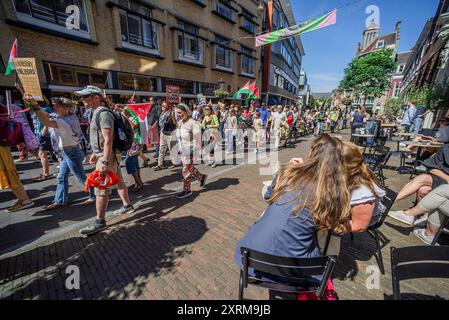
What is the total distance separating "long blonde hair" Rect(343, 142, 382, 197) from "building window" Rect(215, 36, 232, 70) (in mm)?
18051

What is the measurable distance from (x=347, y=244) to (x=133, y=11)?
14.2 meters

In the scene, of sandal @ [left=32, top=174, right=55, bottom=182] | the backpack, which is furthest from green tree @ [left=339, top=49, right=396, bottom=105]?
sandal @ [left=32, top=174, right=55, bottom=182]

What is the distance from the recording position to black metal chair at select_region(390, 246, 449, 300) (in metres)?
1.34

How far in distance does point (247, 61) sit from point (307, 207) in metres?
23.2

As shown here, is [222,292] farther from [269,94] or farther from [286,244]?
[269,94]

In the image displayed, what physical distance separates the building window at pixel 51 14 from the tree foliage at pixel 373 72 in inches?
1536

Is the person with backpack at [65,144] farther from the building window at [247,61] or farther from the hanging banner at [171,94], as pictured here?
the building window at [247,61]

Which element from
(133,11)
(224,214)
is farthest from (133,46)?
(224,214)

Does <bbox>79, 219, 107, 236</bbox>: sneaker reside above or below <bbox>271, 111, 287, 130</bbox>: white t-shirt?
below

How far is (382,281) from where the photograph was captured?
2271 mm

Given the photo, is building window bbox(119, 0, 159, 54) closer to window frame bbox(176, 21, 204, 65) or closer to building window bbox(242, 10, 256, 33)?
window frame bbox(176, 21, 204, 65)

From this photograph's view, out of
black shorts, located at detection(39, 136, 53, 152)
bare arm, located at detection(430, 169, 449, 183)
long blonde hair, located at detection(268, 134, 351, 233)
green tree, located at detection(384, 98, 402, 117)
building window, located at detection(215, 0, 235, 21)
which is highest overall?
building window, located at detection(215, 0, 235, 21)

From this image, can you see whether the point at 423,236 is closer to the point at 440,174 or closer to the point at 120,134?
the point at 440,174

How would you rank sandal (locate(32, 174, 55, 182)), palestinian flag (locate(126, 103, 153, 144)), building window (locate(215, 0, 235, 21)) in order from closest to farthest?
1. sandal (locate(32, 174, 55, 182))
2. palestinian flag (locate(126, 103, 153, 144))
3. building window (locate(215, 0, 235, 21))
